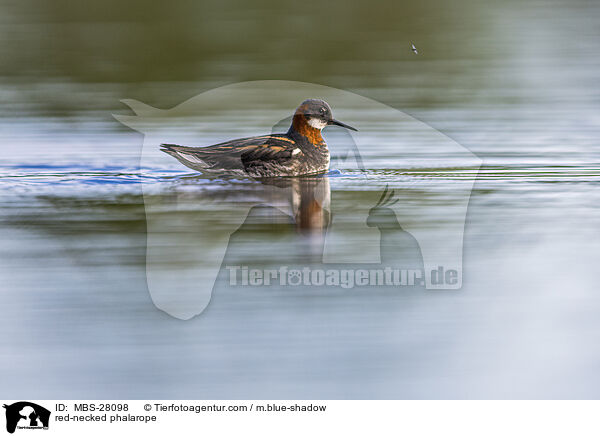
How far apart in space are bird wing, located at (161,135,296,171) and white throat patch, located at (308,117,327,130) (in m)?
0.40

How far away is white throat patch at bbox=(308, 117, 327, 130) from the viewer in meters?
6.55

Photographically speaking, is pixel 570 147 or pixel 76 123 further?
pixel 76 123

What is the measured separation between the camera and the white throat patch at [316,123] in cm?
655

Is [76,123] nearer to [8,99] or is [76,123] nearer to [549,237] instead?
[8,99]

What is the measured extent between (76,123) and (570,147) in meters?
3.81

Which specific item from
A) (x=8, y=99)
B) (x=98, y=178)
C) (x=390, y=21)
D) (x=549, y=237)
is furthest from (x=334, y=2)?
(x=549, y=237)

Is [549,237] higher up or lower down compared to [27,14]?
lower down

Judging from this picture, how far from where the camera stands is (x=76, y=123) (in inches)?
281
